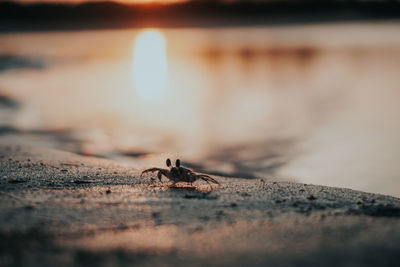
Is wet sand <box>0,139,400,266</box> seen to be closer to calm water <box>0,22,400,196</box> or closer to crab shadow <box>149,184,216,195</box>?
crab shadow <box>149,184,216,195</box>

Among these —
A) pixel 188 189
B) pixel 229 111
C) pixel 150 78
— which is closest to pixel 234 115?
pixel 229 111

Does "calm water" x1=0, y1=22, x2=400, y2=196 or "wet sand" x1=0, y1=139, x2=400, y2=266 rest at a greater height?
"calm water" x1=0, y1=22, x2=400, y2=196

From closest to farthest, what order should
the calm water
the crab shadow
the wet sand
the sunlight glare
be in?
the wet sand → the crab shadow → the calm water → the sunlight glare

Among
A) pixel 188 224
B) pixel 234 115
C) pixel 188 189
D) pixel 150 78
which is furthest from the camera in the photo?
pixel 150 78

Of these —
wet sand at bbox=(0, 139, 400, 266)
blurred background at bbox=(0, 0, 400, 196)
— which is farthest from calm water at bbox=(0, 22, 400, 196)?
wet sand at bbox=(0, 139, 400, 266)

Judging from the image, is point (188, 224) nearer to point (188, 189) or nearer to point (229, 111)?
point (188, 189)

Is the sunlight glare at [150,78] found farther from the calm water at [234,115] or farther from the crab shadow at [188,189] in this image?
the crab shadow at [188,189]
